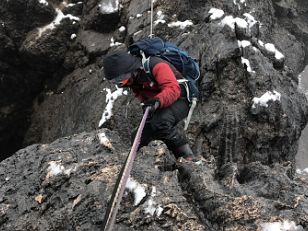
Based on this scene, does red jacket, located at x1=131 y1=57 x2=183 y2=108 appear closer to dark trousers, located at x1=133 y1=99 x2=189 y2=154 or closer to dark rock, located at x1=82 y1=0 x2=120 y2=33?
dark trousers, located at x1=133 y1=99 x2=189 y2=154

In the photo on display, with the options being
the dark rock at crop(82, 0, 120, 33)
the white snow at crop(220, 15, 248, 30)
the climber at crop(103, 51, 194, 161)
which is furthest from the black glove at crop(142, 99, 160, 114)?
the dark rock at crop(82, 0, 120, 33)

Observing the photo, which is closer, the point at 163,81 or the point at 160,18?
the point at 163,81

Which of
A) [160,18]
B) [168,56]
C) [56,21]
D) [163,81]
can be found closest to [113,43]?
[160,18]

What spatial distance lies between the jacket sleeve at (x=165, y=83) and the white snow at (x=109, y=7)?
7.37m

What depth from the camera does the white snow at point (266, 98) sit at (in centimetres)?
1032

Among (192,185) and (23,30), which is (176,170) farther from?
(23,30)

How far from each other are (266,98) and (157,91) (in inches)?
190

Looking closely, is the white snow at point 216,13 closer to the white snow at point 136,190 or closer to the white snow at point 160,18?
the white snow at point 160,18

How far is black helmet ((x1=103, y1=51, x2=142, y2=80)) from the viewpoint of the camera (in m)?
6.14

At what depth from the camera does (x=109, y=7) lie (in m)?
12.9

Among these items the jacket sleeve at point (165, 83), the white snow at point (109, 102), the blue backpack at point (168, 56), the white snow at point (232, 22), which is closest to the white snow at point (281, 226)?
the jacket sleeve at point (165, 83)

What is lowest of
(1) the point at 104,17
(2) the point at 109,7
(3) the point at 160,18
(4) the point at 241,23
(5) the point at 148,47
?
(1) the point at 104,17

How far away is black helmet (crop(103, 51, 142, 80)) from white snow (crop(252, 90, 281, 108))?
491cm

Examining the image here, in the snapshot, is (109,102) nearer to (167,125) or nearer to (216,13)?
(216,13)
